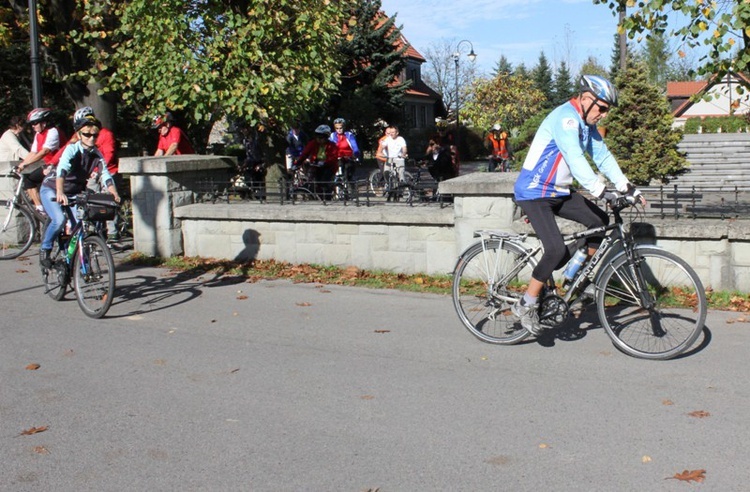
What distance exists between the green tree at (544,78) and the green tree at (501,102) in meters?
25.7

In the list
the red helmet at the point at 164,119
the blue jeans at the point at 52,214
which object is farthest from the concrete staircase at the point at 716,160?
the blue jeans at the point at 52,214

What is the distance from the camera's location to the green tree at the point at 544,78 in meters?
85.2

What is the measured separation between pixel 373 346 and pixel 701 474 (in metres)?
3.05

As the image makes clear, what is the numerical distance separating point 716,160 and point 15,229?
26191 millimetres

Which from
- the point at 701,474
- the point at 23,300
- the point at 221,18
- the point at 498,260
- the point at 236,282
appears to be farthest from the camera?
the point at 221,18

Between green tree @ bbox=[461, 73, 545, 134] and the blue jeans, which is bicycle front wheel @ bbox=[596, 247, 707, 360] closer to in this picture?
the blue jeans

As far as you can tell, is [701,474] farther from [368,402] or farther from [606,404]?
[368,402]

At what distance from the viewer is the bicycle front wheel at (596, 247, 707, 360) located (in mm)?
5816

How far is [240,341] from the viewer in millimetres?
6863

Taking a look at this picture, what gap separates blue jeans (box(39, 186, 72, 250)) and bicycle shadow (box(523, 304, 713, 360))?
4.65m

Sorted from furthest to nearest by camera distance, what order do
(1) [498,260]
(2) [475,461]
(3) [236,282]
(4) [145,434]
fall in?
(3) [236,282], (1) [498,260], (4) [145,434], (2) [475,461]

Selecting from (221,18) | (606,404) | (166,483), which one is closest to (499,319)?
(606,404)

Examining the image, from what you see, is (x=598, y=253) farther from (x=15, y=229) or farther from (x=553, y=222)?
(x=15, y=229)

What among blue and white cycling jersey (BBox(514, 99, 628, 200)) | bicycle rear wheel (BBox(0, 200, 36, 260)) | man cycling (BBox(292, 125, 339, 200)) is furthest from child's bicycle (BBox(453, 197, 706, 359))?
man cycling (BBox(292, 125, 339, 200))
